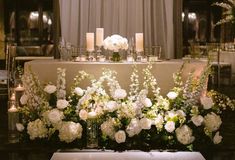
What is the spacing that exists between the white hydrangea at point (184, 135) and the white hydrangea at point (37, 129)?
1165 millimetres

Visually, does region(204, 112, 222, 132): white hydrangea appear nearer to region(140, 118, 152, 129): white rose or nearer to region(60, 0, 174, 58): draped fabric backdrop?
region(140, 118, 152, 129): white rose

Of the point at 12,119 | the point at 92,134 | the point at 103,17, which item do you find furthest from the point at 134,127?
the point at 103,17

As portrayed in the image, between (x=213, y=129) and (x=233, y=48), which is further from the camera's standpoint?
(x=233, y=48)

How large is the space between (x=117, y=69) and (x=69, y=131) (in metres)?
0.82

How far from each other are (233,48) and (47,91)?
649 cm

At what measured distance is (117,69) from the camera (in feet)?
15.3

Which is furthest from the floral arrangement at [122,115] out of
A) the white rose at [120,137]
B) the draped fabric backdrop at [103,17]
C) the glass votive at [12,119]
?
the draped fabric backdrop at [103,17]

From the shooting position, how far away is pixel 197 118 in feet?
13.9

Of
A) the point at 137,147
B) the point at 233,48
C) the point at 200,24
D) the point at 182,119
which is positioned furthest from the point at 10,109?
the point at 200,24

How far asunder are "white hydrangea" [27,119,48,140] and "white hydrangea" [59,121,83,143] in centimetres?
17

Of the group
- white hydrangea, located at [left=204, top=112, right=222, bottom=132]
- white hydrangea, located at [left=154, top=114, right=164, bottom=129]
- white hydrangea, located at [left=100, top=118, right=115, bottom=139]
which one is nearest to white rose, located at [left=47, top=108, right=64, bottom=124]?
white hydrangea, located at [left=100, top=118, right=115, bottom=139]

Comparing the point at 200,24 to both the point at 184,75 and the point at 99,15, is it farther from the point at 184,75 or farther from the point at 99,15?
the point at 184,75

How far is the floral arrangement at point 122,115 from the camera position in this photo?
4215mm

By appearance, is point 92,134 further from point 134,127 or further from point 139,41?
point 139,41
